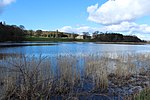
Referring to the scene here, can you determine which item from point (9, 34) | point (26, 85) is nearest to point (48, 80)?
point (26, 85)

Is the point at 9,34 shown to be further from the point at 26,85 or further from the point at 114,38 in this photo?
the point at 26,85

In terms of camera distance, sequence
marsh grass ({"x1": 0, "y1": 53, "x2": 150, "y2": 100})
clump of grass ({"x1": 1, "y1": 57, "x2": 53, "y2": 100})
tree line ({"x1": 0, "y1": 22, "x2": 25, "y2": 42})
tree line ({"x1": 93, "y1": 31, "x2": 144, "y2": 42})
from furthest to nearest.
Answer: tree line ({"x1": 93, "y1": 31, "x2": 144, "y2": 42}) < tree line ({"x1": 0, "y1": 22, "x2": 25, "y2": 42}) < marsh grass ({"x1": 0, "y1": 53, "x2": 150, "y2": 100}) < clump of grass ({"x1": 1, "y1": 57, "x2": 53, "y2": 100})

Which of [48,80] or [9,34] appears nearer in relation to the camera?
[48,80]

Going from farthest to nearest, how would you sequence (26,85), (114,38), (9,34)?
(114,38) < (9,34) < (26,85)

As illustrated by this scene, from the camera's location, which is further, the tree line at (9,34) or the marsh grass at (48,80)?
the tree line at (9,34)

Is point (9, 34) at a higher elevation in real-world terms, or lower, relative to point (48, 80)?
higher

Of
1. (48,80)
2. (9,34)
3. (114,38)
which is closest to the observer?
(48,80)

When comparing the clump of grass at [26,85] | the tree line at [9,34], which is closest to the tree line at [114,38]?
the tree line at [9,34]

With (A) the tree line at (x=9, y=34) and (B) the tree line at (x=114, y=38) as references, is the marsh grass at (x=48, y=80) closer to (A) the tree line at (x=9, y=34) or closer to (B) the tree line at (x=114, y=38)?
(A) the tree line at (x=9, y=34)

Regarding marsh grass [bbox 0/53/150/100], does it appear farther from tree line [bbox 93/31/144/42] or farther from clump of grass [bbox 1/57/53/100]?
tree line [bbox 93/31/144/42]

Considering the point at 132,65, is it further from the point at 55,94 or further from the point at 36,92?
the point at 36,92

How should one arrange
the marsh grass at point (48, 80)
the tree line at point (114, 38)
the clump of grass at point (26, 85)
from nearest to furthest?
the clump of grass at point (26, 85) → the marsh grass at point (48, 80) → the tree line at point (114, 38)

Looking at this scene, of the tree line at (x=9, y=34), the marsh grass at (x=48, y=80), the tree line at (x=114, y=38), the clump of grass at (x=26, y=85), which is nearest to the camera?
the clump of grass at (x=26, y=85)

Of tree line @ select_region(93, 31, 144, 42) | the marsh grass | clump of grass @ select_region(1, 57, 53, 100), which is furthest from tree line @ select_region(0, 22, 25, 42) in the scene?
clump of grass @ select_region(1, 57, 53, 100)
